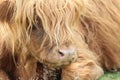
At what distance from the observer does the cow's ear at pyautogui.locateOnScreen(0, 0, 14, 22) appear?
5.59m

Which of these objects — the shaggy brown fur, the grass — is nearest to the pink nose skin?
the shaggy brown fur

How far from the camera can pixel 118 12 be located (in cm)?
699

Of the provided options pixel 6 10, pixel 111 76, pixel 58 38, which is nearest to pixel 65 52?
pixel 58 38

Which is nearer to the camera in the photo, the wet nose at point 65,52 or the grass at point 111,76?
the wet nose at point 65,52

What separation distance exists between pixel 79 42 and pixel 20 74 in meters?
0.71

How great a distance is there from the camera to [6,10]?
5.61 m

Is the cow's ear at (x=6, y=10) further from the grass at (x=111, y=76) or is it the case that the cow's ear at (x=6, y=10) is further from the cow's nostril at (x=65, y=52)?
the grass at (x=111, y=76)

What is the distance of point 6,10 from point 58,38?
0.59 m

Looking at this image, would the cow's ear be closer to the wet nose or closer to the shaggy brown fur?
the shaggy brown fur

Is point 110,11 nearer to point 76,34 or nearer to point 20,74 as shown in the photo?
point 76,34

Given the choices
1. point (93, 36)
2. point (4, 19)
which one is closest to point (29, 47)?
point (4, 19)

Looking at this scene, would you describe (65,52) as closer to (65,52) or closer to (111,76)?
(65,52)

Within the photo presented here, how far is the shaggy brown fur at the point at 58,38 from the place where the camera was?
552 centimetres

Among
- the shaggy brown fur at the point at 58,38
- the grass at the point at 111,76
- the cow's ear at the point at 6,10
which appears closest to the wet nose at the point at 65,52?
the shaggy brown fur at the point at 58,38
